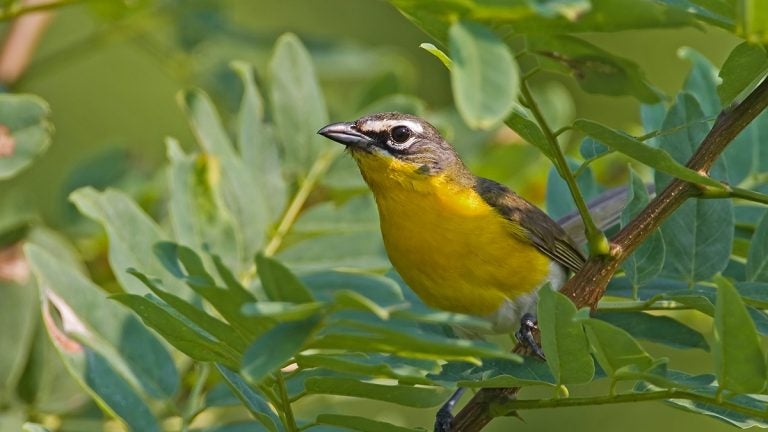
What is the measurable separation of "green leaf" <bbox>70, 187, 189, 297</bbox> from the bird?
56 centimetres

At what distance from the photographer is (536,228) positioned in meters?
3.29

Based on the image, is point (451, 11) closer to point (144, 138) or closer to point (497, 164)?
point (497, 164)

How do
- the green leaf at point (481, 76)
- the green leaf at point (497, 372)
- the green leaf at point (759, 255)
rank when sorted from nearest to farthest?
the green leaf at point (481, 76)
the green leaf at point (497, 372)
the green leaf at point (759, 255)

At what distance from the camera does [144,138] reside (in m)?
6.28

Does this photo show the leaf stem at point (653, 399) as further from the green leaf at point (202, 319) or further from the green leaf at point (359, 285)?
the green leaf at point (202, 319)

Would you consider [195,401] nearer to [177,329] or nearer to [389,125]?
[177,329]

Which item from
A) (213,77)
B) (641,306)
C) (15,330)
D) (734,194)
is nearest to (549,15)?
(734,194)

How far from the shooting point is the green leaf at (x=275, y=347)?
1698mm

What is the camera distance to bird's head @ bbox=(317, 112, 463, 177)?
10.6ft

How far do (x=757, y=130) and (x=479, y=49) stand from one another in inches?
64.9

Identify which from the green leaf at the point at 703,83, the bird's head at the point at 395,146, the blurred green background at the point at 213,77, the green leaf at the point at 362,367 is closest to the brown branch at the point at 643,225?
the green leaf at the point at 362,367

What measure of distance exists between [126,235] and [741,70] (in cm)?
135

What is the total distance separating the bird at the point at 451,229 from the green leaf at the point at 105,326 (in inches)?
27.1

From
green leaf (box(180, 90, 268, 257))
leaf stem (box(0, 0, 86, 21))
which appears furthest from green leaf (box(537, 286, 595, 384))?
leaf stem (box(0, 0, 86, 21))
